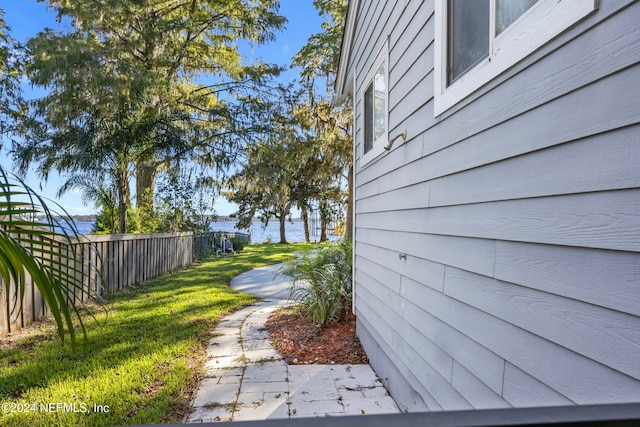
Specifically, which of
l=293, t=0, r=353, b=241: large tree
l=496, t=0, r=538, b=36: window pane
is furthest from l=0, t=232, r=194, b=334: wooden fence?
l=293, t=0, r=353, b=241: large tree

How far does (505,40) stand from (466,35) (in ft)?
1.49

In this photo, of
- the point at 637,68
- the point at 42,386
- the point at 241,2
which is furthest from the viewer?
the point at 241,2

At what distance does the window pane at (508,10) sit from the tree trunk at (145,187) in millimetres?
8679

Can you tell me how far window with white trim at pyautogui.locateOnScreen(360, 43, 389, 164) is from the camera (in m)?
3.19

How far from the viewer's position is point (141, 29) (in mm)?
9719

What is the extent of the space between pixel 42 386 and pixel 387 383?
252cm

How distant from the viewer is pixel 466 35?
182 centimetres

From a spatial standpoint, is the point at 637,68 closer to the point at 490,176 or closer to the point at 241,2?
the point at 490,176

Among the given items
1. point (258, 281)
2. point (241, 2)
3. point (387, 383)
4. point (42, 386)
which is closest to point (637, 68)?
point (387, 383)

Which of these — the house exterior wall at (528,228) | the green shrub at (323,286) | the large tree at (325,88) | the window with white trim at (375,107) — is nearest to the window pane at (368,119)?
the window with white trim at (375,107)

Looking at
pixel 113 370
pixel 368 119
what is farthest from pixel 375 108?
pixel 113 370

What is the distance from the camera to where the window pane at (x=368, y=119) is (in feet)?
13.0

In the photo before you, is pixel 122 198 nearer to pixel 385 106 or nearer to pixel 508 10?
pixel 385 106

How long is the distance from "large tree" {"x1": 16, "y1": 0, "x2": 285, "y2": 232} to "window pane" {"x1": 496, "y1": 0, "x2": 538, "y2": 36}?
7844 millimetres
